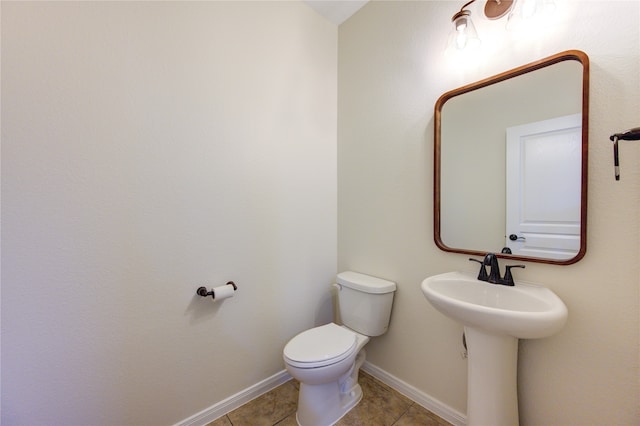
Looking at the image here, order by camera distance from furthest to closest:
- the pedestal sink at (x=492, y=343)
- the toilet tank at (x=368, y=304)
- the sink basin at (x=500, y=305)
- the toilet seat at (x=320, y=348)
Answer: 1. the toilet tank at (x=368, y=304)
2. the toilet seat at (x=320, y=348)
3. the pedestal sink at (x=492, y=343)
4. the sink basin at (x=500, y=305)

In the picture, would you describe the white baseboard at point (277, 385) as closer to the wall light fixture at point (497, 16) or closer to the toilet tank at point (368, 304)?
the toilet tank at point (368, 304)

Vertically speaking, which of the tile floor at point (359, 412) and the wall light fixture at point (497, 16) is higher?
the wall light fixture at point (497, 16)

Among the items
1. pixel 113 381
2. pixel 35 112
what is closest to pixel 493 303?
pixel 113 381

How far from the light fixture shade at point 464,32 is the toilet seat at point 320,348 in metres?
1.61

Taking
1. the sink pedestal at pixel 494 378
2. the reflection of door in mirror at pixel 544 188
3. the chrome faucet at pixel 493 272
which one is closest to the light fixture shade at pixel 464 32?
the reflection of door in mirror at pixel 544 188

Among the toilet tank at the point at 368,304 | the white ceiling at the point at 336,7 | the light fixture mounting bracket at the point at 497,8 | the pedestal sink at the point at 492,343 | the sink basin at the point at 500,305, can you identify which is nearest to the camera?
the sink basin at the point at 500,305

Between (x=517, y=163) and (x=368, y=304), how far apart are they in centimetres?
108

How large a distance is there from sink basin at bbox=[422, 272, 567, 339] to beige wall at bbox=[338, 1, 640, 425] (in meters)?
0.11

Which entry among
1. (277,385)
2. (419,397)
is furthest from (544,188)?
(277,385)

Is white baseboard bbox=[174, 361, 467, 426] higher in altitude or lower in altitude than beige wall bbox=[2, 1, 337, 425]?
lower

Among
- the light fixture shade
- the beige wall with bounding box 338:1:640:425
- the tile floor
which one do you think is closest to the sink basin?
the beige wall with bounding box 338:1:640:425

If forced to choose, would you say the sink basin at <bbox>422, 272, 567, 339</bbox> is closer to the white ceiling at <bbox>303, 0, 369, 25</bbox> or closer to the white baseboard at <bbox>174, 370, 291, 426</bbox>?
the white baseboard at <bbox>174, 370, 291, 426</bbox>

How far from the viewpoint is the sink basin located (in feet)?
2.66

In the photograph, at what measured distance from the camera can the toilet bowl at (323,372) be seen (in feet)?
3.98
